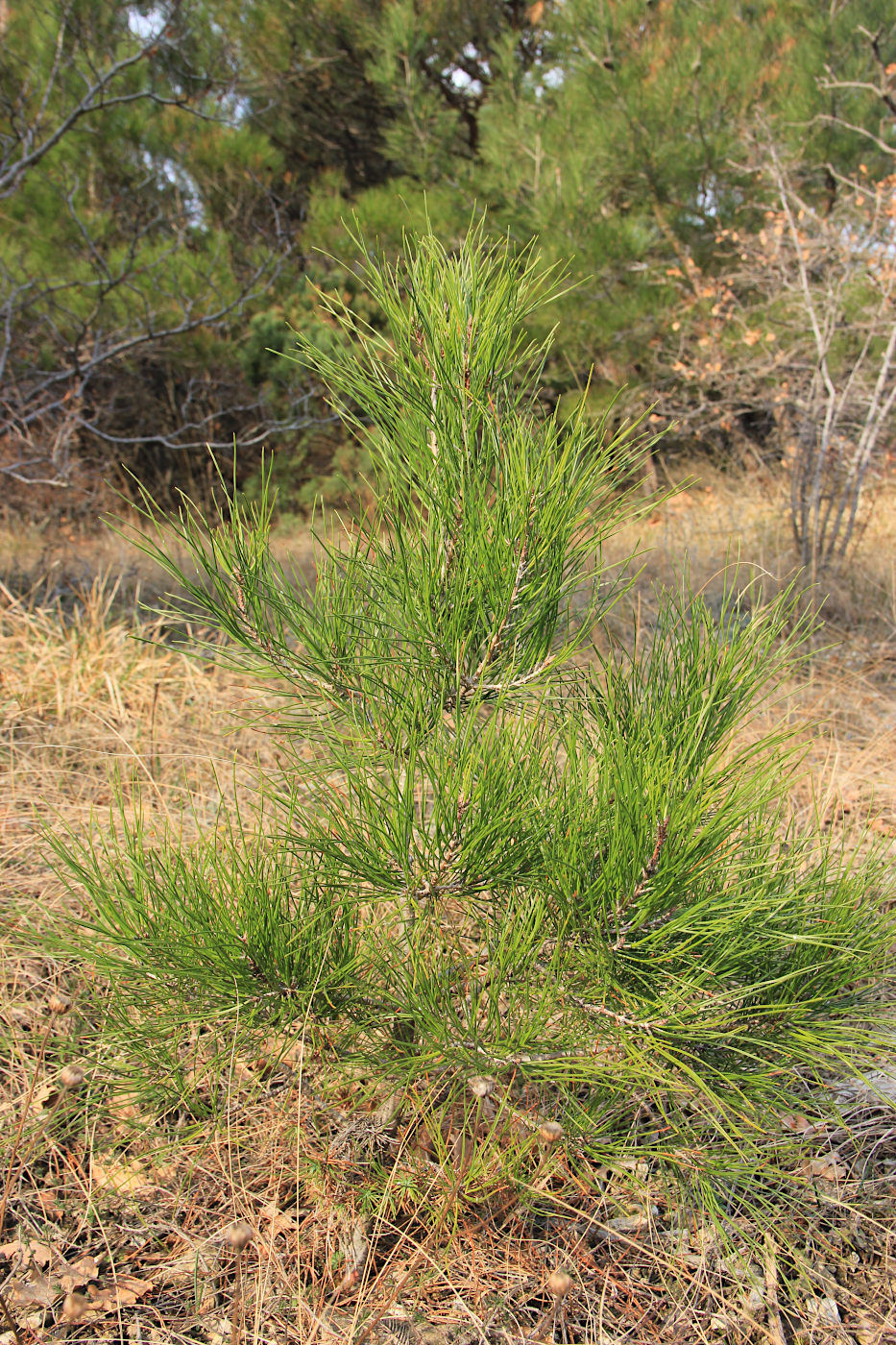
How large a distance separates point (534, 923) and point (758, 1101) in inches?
20.1

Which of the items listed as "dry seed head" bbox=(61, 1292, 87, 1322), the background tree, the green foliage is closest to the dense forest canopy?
the background tree

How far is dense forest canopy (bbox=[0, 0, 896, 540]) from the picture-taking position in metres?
4.50

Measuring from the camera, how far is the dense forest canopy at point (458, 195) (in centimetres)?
450

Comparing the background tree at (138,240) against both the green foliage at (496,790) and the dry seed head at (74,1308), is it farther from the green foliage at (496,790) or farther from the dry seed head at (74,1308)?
the dry seed head at (74,1308)

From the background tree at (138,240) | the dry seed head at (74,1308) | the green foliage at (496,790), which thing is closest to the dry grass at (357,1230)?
the dry seed head at (74,1308)

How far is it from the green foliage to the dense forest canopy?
120 inches

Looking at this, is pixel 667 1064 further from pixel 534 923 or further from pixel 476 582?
pixel 476 582

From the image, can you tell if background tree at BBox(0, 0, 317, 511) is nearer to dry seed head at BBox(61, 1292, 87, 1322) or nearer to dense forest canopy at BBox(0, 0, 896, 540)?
dense forest canopy at BBox(0, 0, 896, 540)

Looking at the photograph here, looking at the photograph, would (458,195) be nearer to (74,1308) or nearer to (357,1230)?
(357,1230)

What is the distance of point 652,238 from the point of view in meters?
5.54

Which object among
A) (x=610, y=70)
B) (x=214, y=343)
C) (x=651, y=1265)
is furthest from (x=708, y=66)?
(x=651, y=1265)

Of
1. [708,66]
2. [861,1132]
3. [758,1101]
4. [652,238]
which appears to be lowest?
[861,1132]

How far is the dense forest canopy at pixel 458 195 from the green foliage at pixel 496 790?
305 cm

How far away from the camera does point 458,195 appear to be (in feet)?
20.3
